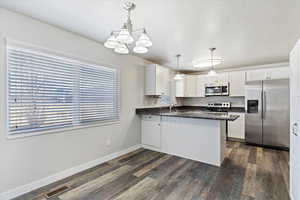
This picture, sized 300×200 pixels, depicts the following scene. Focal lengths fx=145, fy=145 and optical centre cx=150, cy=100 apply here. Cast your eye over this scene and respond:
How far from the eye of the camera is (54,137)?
2236 mm

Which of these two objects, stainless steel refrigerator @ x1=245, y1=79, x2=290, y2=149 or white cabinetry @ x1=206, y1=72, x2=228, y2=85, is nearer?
stainless steel refrigerator @ x1=245, y1=79, x2=290, y2=149

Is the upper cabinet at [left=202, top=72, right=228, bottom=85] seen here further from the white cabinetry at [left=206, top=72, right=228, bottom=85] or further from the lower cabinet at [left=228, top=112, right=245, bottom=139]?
the lower cabinet at [left=228, top=112, right=245, bottom=139]

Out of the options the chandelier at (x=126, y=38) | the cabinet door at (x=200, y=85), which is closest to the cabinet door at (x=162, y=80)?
the cabinet door at (x=200, y=85)

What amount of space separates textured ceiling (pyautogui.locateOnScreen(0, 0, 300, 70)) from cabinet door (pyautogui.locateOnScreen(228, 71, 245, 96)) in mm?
1438

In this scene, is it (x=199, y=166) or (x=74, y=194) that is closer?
(x=74, y=194)

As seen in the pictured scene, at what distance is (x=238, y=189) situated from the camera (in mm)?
2039

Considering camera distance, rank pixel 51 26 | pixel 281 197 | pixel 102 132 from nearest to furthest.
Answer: pixel 281 197 → pixel 51 26 → pixel 102 132

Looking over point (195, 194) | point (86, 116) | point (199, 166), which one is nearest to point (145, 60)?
point (86, 116)

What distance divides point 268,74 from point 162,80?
290 centimetres

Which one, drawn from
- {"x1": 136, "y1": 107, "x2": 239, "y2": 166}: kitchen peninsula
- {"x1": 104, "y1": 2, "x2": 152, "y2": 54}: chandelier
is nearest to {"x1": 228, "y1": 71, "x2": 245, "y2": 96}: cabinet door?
{"x1": 136, "y1": 107, "x2": 239, "y2": 166}: kitchen peninsula

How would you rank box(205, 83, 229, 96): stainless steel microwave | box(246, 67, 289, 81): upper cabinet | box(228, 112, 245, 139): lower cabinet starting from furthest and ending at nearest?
1. box(205, 83, 229, 96): stainless steel microwave
2. box(228, 112, 245, 139): lower cabinet
3. box(246, 67, 289, 81): upper cabinet

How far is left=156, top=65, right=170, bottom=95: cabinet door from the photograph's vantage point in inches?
154

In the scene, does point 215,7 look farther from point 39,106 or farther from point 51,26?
point 39,106

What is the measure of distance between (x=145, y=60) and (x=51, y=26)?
2.28 m
